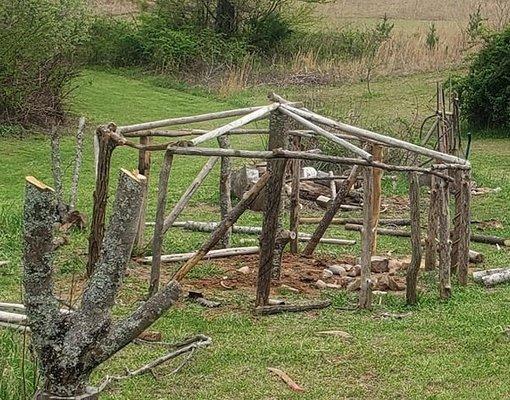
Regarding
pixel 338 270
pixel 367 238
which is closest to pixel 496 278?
pixel 338 270

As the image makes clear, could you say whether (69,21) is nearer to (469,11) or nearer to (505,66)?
(505,66)

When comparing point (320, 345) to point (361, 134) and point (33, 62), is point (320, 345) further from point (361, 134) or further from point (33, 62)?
point (33, 62)

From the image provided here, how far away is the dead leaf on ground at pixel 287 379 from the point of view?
5801 millimetres

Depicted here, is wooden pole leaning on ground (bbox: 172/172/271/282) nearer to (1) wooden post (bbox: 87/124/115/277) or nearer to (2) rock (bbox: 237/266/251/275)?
(1) wooden post (bbox: 87/124/115/277)

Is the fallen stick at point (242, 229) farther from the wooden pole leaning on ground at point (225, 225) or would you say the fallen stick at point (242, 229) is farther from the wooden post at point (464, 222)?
the wooden pole leaning on ground at point (225, 225)

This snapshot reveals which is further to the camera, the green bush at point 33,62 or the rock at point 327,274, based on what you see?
the green bush at point 33,62

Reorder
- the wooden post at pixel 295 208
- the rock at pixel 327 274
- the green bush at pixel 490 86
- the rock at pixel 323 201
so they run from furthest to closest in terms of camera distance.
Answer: the green bush at pixel 490 86, the rock at pixel 323 201, the wooden post at pixel 295 208, the rock at pixel 327 274

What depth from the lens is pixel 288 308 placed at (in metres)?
7.45

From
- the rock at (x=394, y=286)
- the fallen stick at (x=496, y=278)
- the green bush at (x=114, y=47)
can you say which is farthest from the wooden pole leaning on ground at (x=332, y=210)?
the green bush at (x=114, y=47)

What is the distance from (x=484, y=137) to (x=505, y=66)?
132 centimetres

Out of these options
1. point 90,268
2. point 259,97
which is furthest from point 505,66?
point 90,268

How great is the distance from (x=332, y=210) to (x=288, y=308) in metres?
A: 1.78

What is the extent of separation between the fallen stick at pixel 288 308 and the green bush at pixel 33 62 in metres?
10.7

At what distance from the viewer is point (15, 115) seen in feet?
57.8
